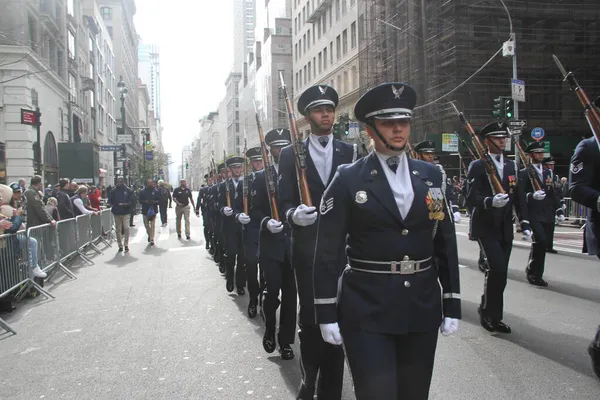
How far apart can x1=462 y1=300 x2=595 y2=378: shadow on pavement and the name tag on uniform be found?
282 centimetres

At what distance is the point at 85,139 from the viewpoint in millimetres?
44656

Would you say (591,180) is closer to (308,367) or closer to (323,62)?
(308,367)

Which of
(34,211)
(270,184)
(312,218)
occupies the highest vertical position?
(270,184)

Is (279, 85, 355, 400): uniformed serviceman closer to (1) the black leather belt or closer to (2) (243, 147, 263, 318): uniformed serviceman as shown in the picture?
(1) the black leather belt

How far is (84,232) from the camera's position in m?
15.6

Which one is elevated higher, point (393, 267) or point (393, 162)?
point (393, 162)

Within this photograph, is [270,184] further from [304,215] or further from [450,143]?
[450,143]

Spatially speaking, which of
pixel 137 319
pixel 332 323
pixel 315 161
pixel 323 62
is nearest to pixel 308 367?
pixel 332 323

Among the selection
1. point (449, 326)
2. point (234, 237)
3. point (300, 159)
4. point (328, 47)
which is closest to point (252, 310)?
point (234, 237)

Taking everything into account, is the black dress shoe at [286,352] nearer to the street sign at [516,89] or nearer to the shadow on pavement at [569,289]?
the shadow on pavement at [569,289]

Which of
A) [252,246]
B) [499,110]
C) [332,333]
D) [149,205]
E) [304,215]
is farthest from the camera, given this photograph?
[499,110]

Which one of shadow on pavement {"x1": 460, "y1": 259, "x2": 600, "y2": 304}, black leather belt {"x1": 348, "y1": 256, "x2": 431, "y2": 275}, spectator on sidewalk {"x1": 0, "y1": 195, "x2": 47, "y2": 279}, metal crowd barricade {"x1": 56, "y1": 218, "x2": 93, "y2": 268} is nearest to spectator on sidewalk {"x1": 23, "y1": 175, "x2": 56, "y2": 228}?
metal crowd barricade {"x1": 56, "y1": 218, "x2": 93, "y2": 268}

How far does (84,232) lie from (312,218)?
13.3 metres

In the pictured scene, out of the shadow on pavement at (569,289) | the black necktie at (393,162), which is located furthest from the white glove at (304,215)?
the shadow on pavement at (569,289)
